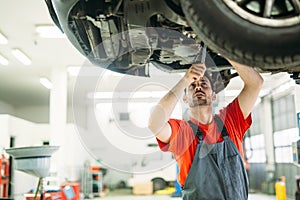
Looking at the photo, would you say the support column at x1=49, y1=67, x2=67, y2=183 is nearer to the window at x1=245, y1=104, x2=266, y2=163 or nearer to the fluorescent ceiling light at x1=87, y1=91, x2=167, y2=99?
the fluorescent ceiling light at x1=87, y1=91, x2=167, y2=99

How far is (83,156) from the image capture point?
10602 millimetres

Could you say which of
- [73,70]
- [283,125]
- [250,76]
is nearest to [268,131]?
[283,125]

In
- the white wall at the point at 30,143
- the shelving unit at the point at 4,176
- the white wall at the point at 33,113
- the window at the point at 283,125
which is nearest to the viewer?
the shelving unit at the point at 4,176

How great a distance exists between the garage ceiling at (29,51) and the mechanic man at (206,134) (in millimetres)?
891

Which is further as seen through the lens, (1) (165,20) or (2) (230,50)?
(1) (165,20)

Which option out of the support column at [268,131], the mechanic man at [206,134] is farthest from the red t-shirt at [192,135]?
the support column at [268,131]

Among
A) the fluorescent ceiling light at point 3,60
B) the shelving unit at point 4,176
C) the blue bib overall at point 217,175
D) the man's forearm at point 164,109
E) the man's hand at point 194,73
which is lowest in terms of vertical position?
the shelving unit at point 4,176

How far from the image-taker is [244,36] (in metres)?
1.07

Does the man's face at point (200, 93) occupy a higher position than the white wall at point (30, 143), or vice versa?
the man's face at point (200, 93)

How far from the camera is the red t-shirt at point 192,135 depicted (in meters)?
1.75

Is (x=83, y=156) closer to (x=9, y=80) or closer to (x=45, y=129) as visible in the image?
(x=45, y=129)

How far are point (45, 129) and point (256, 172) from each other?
6312 millimetres

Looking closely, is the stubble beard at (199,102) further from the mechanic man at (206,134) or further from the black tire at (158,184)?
the black tire at (158,184)

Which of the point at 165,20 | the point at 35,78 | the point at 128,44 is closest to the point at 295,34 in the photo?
the point at 165,20
